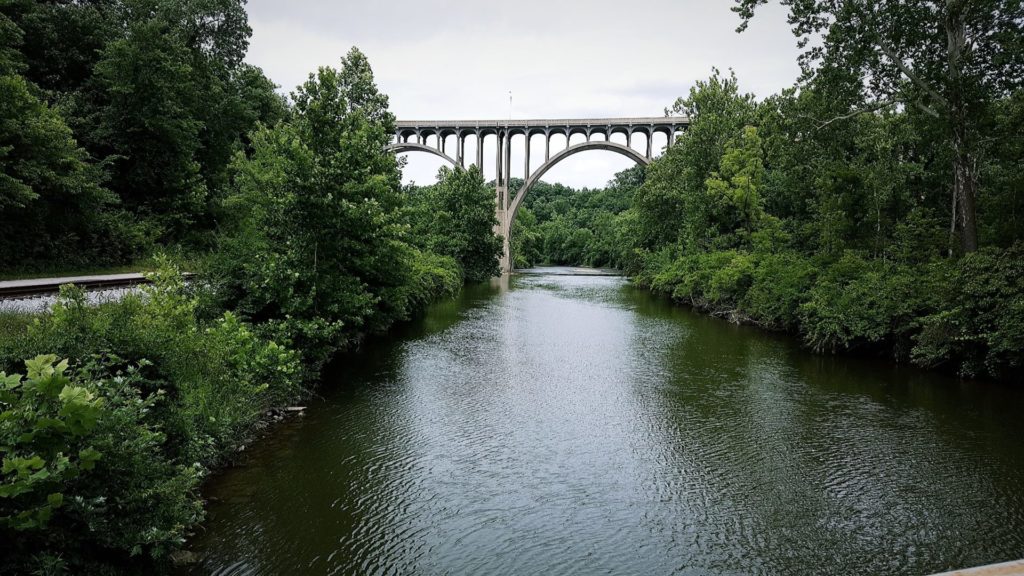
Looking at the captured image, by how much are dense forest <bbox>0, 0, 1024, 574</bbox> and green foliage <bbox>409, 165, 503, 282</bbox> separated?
256 inches

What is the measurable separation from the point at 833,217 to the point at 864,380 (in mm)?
7728

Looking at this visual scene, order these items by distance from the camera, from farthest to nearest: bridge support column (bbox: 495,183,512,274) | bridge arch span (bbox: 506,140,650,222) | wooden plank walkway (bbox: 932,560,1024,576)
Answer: bridge support column (bbox: 495,183,512,274), bridge arch span (bbox: 506,140,650,222), wooden plank walkway (bbox: 932,560,1024,576)

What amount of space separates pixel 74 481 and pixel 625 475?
6232 mm

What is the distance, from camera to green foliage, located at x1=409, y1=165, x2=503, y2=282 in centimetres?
3741

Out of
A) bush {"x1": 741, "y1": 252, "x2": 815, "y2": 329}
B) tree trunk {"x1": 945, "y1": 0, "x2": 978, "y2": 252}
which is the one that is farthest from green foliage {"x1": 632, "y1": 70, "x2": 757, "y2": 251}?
tree trunk {"x1": 945, "y1": 0, "x2": 978, "y2": 252}

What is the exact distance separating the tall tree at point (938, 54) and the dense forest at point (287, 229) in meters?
0.07

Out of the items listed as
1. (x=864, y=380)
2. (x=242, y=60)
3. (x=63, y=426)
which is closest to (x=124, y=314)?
(x=63, y=426)

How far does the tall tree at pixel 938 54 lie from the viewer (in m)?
13.7

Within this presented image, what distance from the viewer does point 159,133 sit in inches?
905

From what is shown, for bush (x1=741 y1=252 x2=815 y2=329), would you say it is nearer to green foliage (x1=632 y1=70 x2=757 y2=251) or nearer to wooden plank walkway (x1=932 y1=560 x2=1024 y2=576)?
green foliage (x1=632 y1=70 x2=757 y2=251)

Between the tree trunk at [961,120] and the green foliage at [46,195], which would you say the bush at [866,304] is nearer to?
the tree trunk at [961,120]

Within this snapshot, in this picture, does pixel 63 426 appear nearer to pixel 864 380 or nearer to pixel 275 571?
pixel 275 571

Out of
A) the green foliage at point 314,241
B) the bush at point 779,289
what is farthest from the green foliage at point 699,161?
the green foliage at point 314,241

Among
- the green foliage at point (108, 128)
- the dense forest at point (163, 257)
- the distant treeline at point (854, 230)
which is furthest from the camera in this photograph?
the green foliage at point (108, 128)
